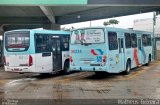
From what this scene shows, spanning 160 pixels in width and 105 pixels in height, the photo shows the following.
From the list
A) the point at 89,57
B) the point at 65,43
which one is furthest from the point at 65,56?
the point at 89,57

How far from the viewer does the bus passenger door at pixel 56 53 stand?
65.0 feet

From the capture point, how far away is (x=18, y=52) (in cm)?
1836

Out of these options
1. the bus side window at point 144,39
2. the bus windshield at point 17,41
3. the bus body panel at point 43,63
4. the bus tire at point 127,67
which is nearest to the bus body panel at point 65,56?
the bus body panel at point 43,63

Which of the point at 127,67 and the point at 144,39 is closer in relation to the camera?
the point at 127,67

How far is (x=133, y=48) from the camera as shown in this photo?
22.0 metres

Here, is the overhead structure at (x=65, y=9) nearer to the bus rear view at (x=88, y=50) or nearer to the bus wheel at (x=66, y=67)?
the bus wheel at (x=66, y=67)

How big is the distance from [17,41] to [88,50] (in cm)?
392

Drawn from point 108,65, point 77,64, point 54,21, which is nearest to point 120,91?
point 108,65

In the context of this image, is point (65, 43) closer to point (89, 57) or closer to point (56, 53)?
point (56, 53)

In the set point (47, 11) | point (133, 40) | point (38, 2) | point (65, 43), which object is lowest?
point (65, 43)

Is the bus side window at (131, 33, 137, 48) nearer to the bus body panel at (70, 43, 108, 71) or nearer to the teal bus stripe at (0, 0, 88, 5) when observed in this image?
the bus body panel at (70, 43, 108, 71)

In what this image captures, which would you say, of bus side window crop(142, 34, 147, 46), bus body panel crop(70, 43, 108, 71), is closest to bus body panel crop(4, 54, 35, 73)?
bus body panel crop(70, 43, 108, 71)

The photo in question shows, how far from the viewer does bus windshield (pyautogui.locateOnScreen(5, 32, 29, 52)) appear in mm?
18267

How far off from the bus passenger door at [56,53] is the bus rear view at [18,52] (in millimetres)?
1996
